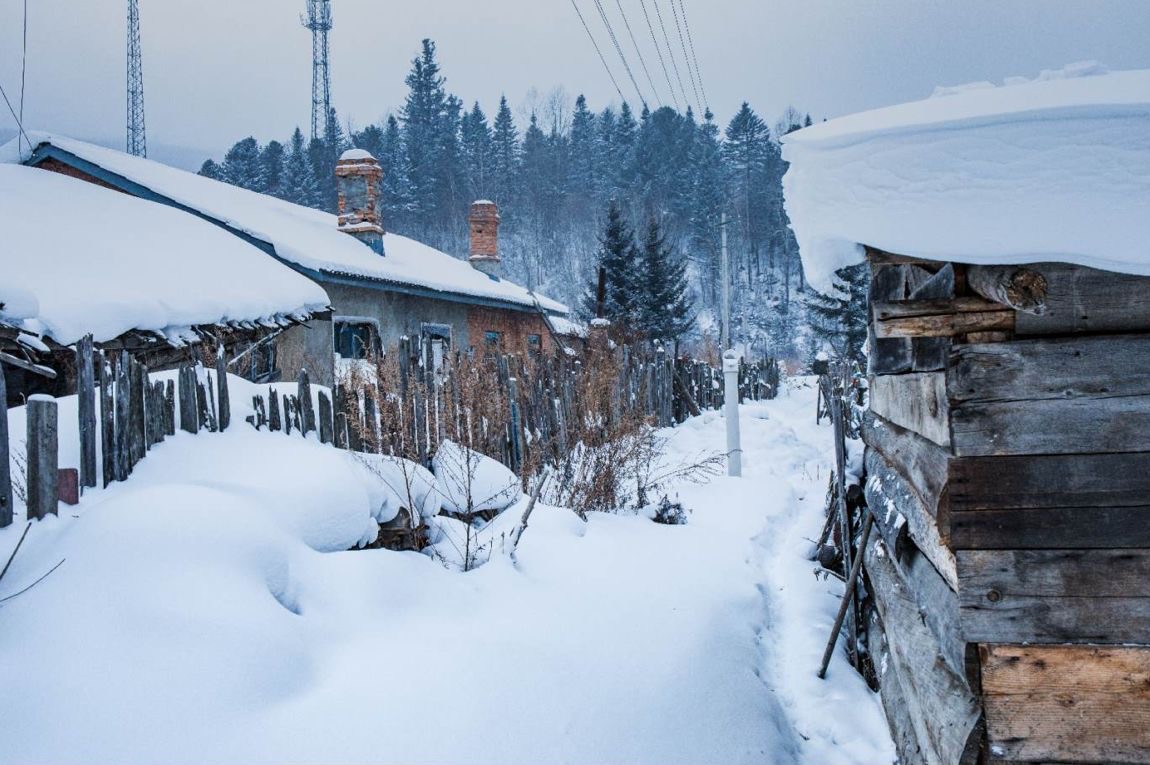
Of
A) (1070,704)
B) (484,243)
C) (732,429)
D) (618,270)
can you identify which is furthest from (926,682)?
(618,270)

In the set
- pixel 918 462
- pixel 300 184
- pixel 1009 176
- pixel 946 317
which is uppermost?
pixel 300 184

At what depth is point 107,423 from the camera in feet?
11.2

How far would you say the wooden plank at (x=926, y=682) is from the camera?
2074 mm

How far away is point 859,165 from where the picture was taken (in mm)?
1926

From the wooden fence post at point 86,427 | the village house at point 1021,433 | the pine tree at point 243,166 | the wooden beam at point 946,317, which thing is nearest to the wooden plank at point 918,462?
the village house at point 1021,433

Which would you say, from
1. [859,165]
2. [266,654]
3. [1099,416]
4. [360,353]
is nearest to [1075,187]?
[859,165]

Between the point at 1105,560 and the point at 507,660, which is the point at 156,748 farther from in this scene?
the point at 1105,560

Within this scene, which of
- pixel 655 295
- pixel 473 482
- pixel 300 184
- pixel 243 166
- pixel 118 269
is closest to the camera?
pixel 473 482

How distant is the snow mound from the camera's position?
16.1 ft

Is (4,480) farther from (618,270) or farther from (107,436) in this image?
(618,270)

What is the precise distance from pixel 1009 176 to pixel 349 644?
2719mm

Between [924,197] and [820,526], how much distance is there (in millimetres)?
4397

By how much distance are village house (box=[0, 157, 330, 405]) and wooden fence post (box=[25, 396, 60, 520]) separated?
239 centimetres

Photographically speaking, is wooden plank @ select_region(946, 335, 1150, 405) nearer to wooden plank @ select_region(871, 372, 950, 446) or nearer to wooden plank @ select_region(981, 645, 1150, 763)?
wooden plank @ select_region(871, 372, 950, 446)
